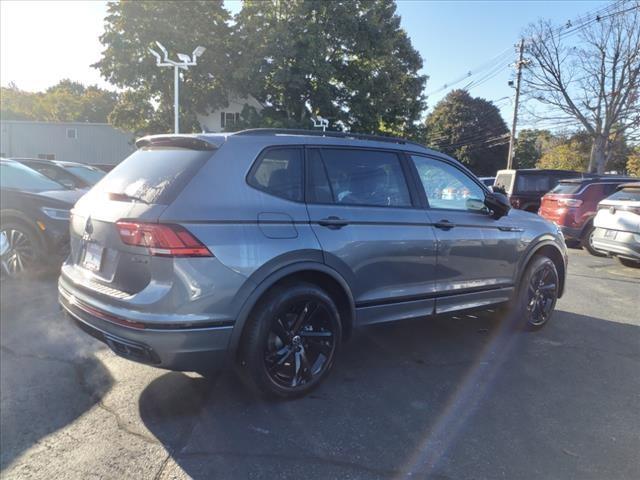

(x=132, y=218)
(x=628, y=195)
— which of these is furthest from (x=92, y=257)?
(x=628, y=195)

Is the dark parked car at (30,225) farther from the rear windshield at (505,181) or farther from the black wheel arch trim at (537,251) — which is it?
the rear windshield at (505,181)

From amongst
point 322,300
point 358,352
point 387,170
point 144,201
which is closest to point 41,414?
point 144,201

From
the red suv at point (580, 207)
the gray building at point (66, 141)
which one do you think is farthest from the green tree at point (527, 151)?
the red suv at point (580, 207)

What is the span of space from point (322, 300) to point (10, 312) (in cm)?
370

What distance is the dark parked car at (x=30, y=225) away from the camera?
6.12 metres

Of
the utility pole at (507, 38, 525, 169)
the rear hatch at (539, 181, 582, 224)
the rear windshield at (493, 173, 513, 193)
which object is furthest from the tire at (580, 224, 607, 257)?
the utility pole at (507, 38, 525, 169)

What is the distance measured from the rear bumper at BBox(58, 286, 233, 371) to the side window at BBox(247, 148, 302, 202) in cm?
95

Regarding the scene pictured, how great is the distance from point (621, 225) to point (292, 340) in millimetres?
7129

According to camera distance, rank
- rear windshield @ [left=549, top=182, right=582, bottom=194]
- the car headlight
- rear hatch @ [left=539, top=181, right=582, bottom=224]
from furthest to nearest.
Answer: rear windshield @ [left=549, top=182, right=582, bottom=194]
rear hatch @ [left=539, top=181, right=582, bottom=224]
the car headlight

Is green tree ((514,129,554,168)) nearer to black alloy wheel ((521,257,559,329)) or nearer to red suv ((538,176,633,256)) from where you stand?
red suv ((538,176,633,256))

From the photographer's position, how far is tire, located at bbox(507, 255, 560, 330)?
4.86m

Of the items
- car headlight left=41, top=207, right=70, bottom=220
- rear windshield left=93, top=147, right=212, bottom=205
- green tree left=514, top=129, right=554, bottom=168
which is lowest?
car headlight left=41, top=207, right=70, bottom=220

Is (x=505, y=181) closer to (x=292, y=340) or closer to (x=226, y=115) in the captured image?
(x=292, y=340)

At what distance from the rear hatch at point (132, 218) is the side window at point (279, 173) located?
335mm
